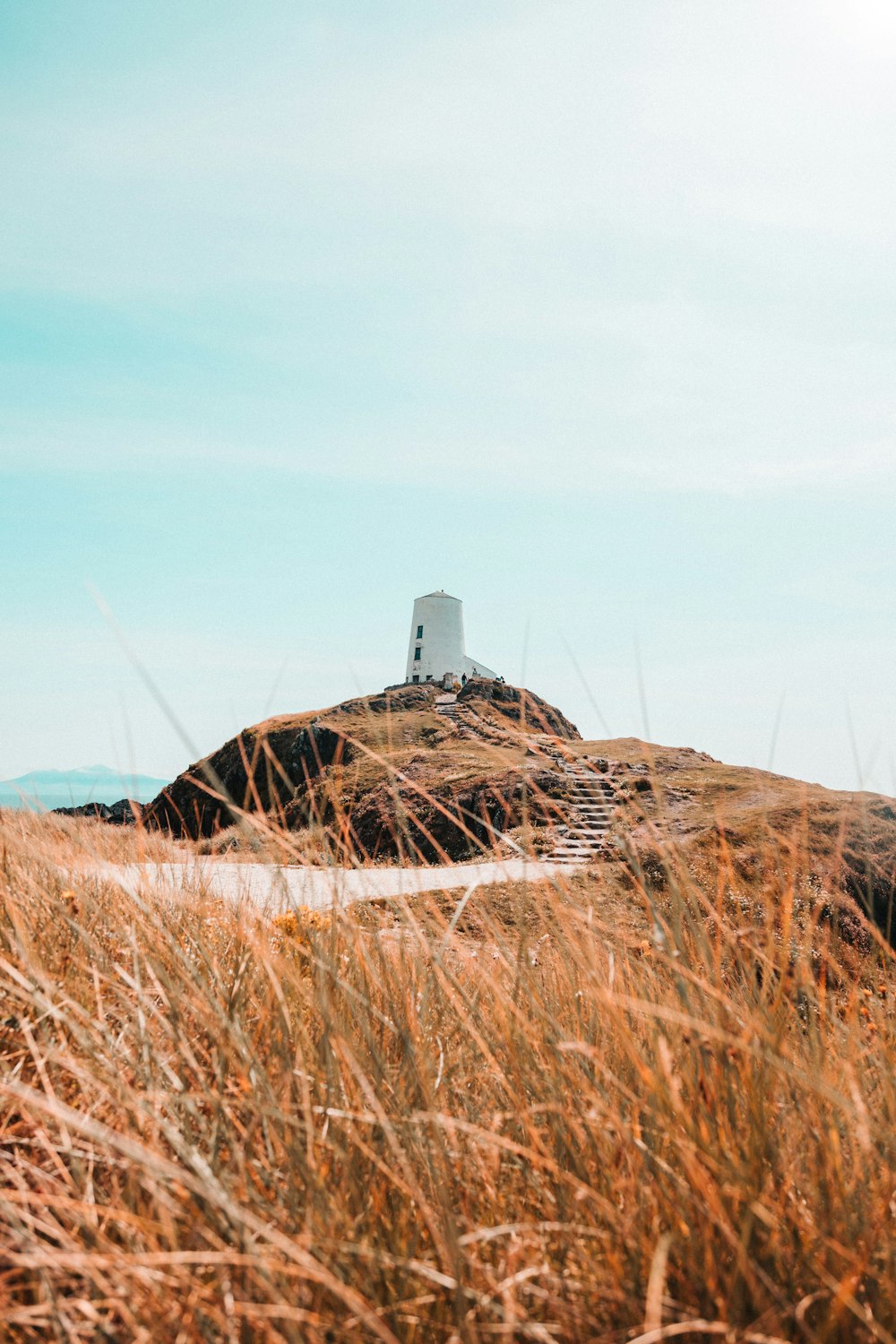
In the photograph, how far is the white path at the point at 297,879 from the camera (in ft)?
7.26

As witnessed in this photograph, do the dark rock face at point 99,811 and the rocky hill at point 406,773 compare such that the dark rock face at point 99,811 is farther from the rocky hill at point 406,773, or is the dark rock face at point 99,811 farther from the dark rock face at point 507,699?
the dark rock face at point 507,699

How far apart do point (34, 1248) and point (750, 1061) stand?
0.99 meters

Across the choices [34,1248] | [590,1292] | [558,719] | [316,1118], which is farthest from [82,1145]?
[558,719]

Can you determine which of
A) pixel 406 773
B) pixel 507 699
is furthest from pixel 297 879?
pixel 507 699

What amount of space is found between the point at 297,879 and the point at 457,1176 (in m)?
9.08

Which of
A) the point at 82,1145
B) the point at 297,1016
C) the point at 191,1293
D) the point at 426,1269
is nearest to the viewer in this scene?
the point at 426,1269

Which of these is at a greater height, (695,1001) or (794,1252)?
(695,1001)

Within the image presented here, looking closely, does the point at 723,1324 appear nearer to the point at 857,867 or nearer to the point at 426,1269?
the point at 426,1269

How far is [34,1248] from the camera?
0.99 meters

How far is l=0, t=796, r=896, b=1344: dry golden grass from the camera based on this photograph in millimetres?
1014

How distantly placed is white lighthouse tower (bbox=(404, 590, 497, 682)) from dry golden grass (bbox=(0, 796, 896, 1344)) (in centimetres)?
4349

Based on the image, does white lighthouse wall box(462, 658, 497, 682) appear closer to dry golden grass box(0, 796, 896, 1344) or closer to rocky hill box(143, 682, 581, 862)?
rocky hill box(143, 682, 581, 862)

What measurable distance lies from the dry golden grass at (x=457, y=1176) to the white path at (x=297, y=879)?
0.36 m

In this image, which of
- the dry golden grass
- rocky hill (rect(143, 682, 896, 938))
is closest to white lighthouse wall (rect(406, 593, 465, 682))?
rocky hill (rect(143, 682, 896, 938))
